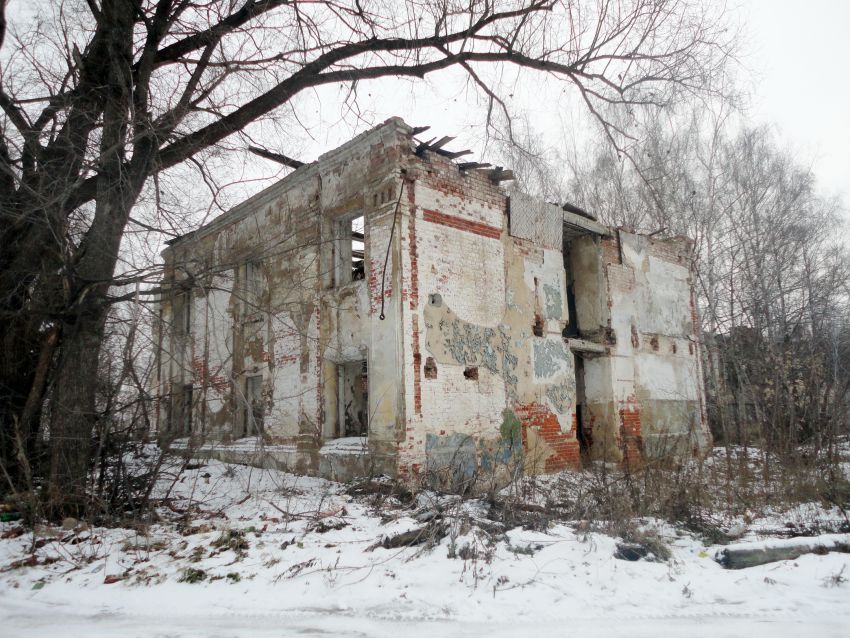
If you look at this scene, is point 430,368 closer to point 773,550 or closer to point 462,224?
point 462,224

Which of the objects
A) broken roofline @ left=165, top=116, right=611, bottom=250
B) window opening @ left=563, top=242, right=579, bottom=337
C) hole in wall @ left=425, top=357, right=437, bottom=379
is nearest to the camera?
hole in wall @ left=425, top=357, right=437, bottom=379

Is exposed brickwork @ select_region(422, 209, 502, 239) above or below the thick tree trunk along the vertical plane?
above

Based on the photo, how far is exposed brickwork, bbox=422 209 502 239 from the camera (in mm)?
9977

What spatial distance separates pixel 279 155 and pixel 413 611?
6.94 meters

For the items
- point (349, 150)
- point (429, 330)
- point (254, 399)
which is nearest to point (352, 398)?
point (429, 330)

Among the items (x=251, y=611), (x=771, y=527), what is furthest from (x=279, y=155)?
(x=771, y=527)

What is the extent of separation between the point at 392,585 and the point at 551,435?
23.3 ft

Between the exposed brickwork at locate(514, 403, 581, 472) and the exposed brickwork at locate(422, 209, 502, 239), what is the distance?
3.12 m

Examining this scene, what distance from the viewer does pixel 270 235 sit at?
1262 cm

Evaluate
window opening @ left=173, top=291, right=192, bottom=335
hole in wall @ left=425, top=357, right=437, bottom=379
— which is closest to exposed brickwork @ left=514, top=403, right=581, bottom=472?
hole in wall @ left=425, top=357, right=437, bottom=379

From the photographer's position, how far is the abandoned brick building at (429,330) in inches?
374

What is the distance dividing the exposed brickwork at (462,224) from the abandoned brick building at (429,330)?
26mm

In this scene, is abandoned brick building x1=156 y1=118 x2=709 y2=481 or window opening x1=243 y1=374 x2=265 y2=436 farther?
window opening x1=243 y1=374 x2=265 y2=436

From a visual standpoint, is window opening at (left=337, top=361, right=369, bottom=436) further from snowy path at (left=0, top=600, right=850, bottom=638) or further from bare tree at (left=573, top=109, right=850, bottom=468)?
bare tree at (left=573, top=109, right=850, bottom=468)
